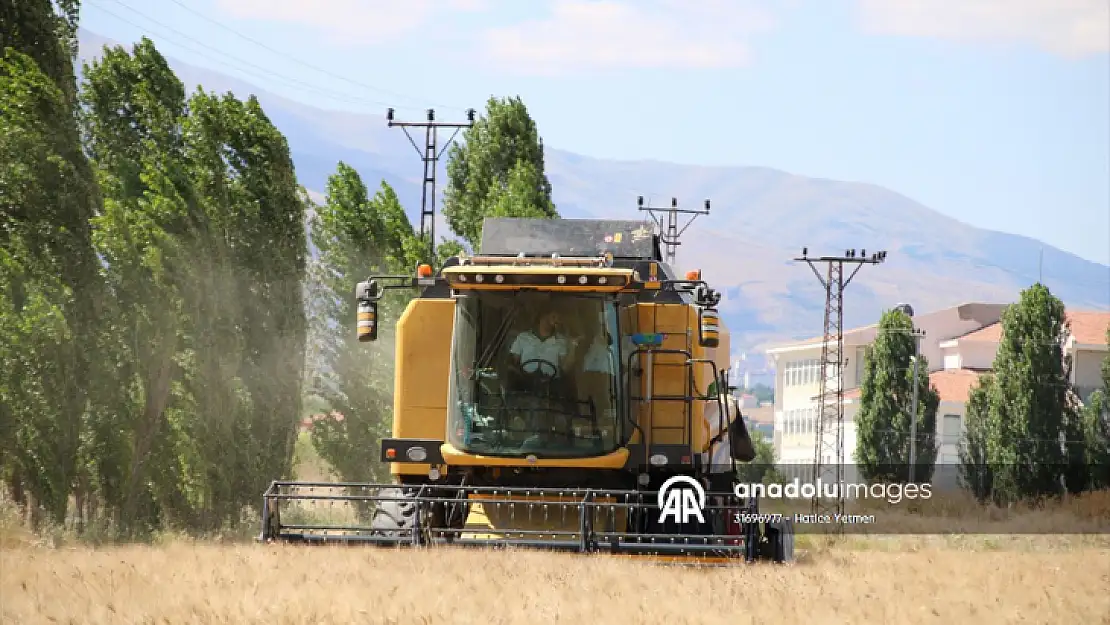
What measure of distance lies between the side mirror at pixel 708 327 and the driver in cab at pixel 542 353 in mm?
1361

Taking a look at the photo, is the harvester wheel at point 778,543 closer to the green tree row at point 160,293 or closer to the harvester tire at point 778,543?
the harvester tire at point 778,543

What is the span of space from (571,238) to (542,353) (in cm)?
279

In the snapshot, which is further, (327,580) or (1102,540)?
(1102,540)

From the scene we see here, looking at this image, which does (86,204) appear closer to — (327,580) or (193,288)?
(193,288)

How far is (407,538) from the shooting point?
13.3m

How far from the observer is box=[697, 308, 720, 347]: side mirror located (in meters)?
13.4

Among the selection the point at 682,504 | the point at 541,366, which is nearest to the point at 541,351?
the point at 541,366

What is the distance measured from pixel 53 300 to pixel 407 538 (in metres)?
12.9

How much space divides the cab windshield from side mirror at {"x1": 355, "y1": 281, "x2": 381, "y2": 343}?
0.89 meters

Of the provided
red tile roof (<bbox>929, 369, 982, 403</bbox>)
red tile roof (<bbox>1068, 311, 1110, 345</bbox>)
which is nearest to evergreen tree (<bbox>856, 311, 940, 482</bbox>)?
red tile roof (<bbox>1068, 311, 1110, 345</bbox>)

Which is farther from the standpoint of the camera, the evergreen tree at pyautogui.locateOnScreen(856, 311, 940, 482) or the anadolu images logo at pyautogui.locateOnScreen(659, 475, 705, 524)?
the evergreen tree at pyautogui.locateOnScreen(856, 311, 940, 482)

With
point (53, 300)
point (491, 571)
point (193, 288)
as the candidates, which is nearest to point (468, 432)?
point (491, 571)

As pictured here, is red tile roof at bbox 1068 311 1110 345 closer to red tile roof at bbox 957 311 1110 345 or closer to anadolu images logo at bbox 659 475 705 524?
red tile roof at bbox 957 311 1110 345

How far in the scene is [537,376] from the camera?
46.5 ft
